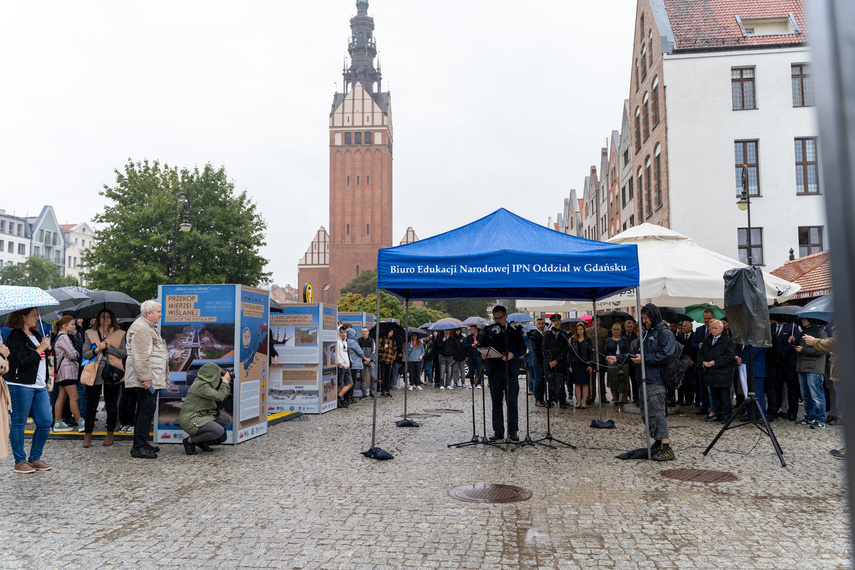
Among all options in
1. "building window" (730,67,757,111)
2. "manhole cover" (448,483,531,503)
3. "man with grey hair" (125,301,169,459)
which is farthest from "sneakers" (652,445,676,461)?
"building window" (730,67,757,111)

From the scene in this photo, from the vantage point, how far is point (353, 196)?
326ft

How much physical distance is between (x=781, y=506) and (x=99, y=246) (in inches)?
1468

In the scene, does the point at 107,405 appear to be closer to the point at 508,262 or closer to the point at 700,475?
the point at 508,262

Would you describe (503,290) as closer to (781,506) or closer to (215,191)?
(781,506)

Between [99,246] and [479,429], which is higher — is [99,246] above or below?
above

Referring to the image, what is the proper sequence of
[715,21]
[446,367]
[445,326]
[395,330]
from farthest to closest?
[715,21] < [445,326] < [446,367] < [395,330]

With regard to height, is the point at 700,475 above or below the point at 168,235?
below

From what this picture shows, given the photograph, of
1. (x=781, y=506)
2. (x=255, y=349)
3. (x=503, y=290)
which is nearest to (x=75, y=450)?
(x=255, y=349)

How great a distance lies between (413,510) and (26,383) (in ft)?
15.8

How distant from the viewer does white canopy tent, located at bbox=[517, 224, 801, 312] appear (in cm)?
1116

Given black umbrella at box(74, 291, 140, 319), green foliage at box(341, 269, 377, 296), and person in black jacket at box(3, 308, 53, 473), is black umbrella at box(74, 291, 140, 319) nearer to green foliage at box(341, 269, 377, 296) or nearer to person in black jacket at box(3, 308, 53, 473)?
person in black jacket at box(3, 308, 53, 473)

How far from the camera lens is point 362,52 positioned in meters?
105

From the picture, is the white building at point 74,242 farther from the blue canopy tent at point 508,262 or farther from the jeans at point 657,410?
the jeans at point 657,410

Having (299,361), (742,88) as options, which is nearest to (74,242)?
(742,88)
